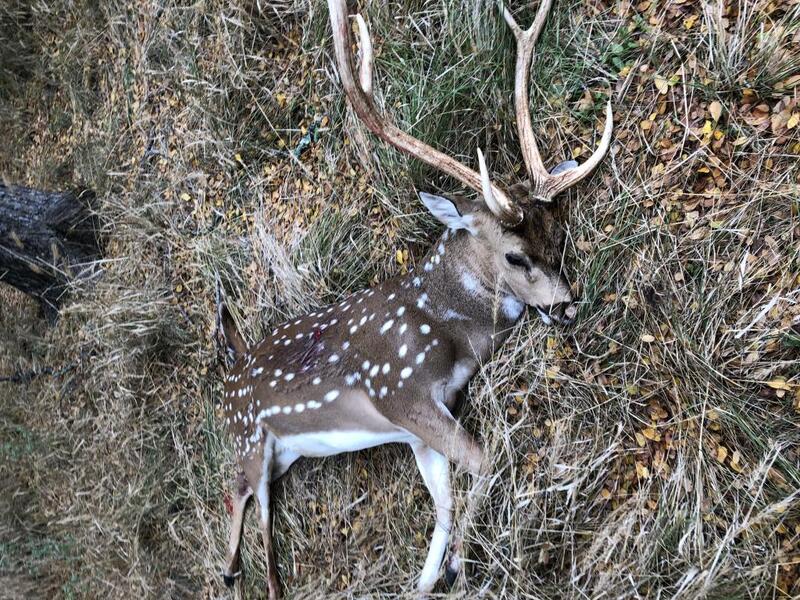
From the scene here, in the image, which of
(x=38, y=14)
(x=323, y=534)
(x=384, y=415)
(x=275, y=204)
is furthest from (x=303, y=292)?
(x=38, y=14)

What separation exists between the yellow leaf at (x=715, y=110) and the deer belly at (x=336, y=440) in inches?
67.1

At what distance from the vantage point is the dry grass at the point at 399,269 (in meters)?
1.99

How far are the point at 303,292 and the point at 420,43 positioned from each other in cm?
138

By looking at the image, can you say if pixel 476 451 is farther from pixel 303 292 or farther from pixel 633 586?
pixel 303 292

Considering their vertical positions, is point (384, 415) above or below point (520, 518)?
above

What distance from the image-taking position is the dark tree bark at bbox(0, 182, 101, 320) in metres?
4.14

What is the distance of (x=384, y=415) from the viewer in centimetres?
252

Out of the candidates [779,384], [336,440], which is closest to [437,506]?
[336,440]

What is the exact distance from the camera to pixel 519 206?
2.25 meters

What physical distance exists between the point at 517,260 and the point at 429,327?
47cm

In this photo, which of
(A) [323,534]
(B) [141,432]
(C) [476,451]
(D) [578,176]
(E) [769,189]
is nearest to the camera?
(E) [769,189]

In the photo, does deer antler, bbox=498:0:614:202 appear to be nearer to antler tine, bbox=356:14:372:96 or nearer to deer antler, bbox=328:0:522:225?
deer antler, bbox=328:0:522:225

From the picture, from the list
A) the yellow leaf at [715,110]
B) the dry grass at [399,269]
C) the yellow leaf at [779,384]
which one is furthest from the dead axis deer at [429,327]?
the yellow leaf at [779,384]

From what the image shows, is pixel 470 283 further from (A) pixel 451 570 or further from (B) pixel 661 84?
(A) pixel 451 570
